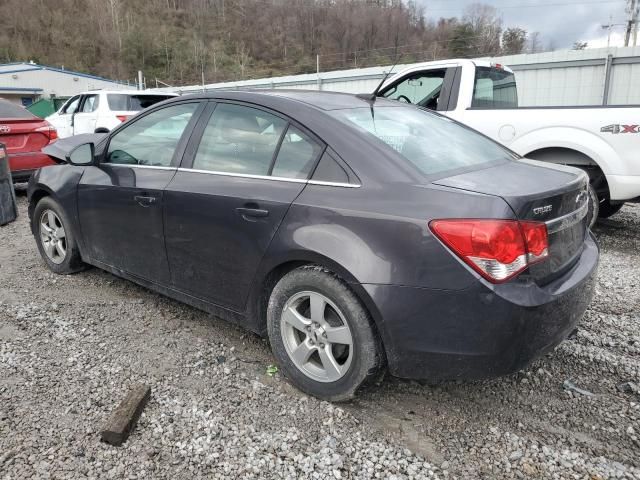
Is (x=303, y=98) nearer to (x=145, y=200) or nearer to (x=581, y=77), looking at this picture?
(x=145, y=200)

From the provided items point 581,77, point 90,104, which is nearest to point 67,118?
point 90,104

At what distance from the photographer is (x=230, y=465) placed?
2154 mm

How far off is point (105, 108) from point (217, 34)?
9725 centimetres

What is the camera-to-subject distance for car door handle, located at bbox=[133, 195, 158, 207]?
3189 millimetres

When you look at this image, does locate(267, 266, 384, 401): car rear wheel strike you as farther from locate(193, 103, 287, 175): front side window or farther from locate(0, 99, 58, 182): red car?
locate(0, 99, 58, 182): red car

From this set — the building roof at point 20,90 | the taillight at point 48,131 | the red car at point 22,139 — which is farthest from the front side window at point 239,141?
the building roof at point 20,90

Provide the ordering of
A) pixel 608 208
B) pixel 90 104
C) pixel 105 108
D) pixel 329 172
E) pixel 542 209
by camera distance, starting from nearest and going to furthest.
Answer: pixel 542 209
pixel 329 172
pixel 608 208
pixel 105 108
pixel 90 104

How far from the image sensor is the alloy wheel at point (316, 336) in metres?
2.43

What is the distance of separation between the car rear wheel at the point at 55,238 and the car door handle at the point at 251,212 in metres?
2.12

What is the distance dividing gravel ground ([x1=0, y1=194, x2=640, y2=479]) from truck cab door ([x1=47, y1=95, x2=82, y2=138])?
9.55 m

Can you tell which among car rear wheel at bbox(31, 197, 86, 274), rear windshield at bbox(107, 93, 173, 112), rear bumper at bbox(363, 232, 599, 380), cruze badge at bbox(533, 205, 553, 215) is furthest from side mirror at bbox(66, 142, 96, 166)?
rear windshield at bbox(107, 93, 173, 112)

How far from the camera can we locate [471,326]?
6.82 ft

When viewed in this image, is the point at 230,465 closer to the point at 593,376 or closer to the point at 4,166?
the point at 593,376

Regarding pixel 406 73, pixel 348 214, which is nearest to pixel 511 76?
pixel 406 73
